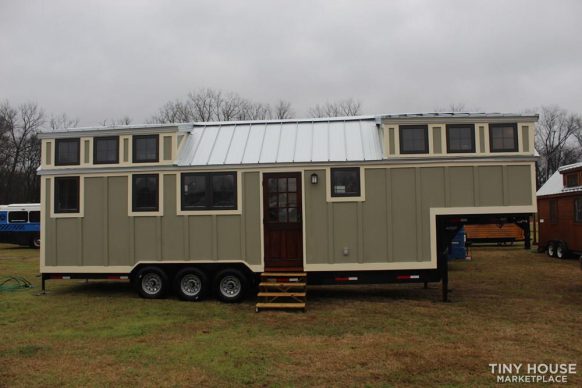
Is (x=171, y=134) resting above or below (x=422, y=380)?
above

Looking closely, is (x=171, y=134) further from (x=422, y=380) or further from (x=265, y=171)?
(x=422, y=380)

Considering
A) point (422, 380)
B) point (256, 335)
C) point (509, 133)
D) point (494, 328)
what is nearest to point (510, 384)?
point (422, 380)

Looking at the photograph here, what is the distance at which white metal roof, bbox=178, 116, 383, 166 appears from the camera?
1055 cm

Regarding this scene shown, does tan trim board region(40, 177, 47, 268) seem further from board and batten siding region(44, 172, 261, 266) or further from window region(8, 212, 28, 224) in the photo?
window region(8, 212, 28, 224)

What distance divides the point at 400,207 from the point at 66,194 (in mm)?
7491

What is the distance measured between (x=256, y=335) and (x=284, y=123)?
578 centimetres

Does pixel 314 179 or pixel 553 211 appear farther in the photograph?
pixel 553 211

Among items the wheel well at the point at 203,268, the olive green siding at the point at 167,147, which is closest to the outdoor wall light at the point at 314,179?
the wheel well at the point at 203,268

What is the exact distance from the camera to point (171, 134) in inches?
428

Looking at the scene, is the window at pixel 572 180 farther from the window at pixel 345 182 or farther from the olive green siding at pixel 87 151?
the olive green siding at pixel 87 151

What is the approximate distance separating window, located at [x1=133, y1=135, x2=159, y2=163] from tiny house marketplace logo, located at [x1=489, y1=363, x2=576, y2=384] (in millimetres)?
7993

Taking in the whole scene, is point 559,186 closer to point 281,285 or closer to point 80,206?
point 281,285

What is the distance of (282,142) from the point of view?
11.1 m

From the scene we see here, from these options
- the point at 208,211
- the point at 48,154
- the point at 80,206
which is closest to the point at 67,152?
the point at 48,154
